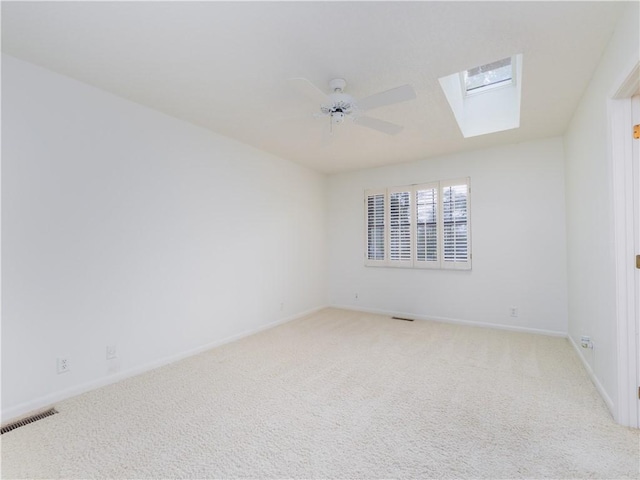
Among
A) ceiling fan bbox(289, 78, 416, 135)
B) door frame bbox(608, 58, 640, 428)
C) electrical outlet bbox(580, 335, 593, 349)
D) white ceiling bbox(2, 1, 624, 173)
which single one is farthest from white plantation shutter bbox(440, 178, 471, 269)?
door frame bbox(608, 58, 640, 428)

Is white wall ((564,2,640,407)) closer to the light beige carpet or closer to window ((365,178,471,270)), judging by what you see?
the light beige carpet

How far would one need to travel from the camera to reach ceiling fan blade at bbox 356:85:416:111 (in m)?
2.00

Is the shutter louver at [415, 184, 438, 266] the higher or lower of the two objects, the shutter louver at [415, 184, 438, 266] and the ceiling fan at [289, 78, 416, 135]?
the lower

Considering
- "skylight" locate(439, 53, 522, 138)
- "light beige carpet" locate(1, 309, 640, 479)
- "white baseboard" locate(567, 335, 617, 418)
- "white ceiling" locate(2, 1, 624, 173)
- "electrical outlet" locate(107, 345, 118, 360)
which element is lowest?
"light beige carpet" locate(1, 309, 640, 479)

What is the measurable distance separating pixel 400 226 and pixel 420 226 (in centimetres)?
33

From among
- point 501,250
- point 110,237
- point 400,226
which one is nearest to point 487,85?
point 501,250

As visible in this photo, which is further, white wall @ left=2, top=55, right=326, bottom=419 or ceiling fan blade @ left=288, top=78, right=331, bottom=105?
white wall @ left=2, top=55, right=326, bottom=419

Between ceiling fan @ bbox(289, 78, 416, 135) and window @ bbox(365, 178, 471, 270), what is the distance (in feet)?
7.69

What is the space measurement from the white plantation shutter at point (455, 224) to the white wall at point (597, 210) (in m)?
1.25

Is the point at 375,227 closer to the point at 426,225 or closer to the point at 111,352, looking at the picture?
the point at 426,225

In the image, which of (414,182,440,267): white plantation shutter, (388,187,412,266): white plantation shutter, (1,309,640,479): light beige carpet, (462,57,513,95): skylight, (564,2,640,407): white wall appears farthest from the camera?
(388,187,412,266): white plantation shutter

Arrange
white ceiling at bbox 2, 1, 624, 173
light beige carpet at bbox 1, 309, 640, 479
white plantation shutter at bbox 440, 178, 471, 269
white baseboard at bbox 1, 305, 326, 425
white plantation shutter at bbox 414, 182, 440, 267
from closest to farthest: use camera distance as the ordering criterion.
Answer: light beige carpet at bbox 1, 309, 640, 479
white ceiling at bbox 2, 1, 624, 173
white baseboard at bbox 1, 305, 326, 425
white plantation shutter at bbox 440, 178, 471, 269
white plantation shutter at bbox 414, 182, 440, 267

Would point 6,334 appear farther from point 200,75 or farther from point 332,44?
point 332,44

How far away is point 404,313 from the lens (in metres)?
4.88
